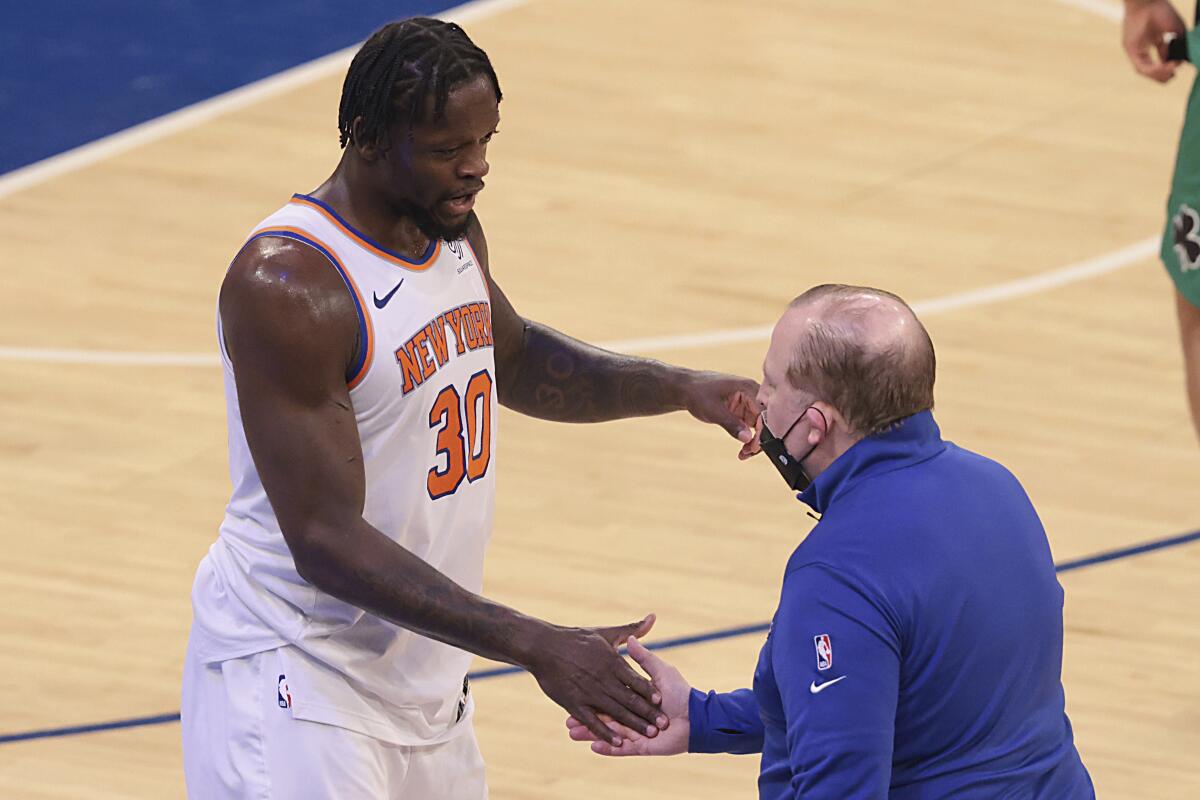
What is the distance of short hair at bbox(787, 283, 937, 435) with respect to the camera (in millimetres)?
3695

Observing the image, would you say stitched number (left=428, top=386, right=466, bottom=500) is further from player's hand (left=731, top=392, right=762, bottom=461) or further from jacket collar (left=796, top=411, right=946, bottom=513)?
jacket collar (left=796, top=411, right=946, bottom=513)

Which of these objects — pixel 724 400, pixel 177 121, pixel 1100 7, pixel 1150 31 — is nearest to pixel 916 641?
pixel 724 400

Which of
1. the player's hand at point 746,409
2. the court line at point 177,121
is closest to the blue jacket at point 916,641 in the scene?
the player's hand at point 746,409

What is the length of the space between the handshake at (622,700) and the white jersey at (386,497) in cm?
41

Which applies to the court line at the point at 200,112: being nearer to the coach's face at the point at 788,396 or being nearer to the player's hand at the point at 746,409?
the player's hand at the point at 746,409

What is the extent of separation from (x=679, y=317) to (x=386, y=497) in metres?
4.95

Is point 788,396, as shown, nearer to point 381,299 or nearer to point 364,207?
point 381,299

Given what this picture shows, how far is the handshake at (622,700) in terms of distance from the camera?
4.16 metres

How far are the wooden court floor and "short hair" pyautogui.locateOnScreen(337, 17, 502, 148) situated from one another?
2.45 meters

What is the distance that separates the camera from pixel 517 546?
25.0ft

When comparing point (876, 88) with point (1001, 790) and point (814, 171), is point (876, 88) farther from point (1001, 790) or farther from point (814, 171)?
point (1001, 790)

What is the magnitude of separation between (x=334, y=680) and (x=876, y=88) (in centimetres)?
768

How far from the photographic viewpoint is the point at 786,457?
12.7 feet

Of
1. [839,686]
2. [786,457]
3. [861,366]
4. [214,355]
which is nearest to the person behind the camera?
[839,686]
